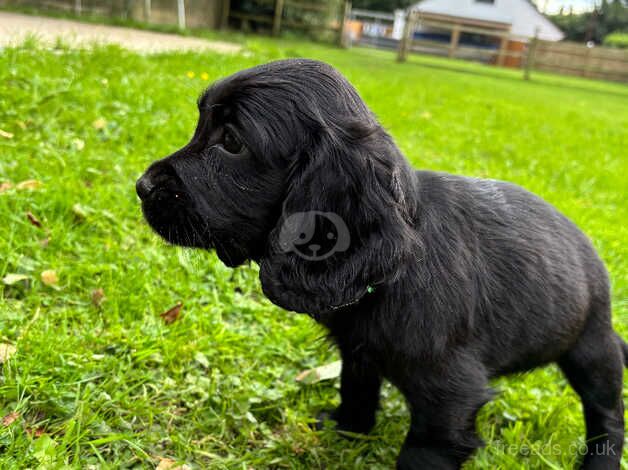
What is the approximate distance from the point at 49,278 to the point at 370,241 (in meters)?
1.61

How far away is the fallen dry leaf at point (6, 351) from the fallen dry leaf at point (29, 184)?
4.19ft

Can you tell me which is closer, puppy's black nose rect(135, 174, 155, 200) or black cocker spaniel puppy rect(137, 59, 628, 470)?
black cocker spaniel puppy rect(137, 59, 628, 470)

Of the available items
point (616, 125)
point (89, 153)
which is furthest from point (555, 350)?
point (616, 125)

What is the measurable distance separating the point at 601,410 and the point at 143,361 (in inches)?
65.9

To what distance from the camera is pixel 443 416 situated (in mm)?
1744

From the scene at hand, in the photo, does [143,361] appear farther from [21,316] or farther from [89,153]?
[89,153]

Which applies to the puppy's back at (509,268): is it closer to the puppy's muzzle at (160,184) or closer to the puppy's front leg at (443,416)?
the puppy's front leg at (443,416)

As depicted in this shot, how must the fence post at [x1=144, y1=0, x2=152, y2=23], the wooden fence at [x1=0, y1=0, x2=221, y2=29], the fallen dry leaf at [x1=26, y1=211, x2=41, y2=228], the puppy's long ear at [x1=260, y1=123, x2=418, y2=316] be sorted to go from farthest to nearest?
the fence post at [x1=144, y1=0, x2=152, y2=23] → the wooden fence at [x1=0, y1=0, x2=221, y2=29] → the fallen dry leaf at [x1=26, y1=211, x2=41, y2=228] → the puppy's long ear at [x1=260, y1=123, x2=418, y2=316]

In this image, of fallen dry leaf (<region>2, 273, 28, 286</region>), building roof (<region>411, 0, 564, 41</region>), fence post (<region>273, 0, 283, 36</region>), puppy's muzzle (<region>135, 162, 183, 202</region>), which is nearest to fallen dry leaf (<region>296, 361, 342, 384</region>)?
puppy's muzzle (<region>135, 162, 183, 202</region>)
